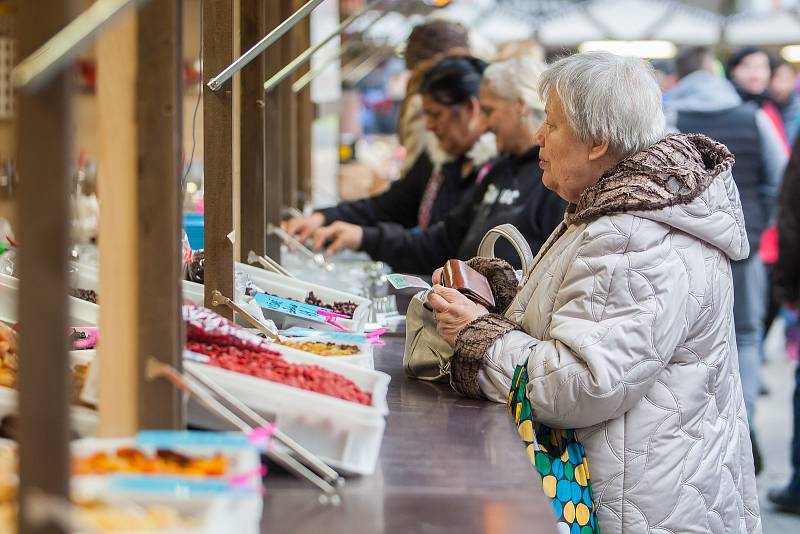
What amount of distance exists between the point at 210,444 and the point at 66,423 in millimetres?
362

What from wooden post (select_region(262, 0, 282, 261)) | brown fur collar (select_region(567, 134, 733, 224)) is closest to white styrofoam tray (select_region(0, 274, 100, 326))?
brown fur collar (select_region(567, 134, 733, 224))

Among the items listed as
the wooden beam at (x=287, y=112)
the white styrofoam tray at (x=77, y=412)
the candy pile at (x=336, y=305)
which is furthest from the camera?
the wooden beam at (x=287, y=112)

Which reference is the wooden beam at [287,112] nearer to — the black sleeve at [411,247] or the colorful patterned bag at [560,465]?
the black sleeve at [411,247]

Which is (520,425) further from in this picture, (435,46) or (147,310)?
(435,46)

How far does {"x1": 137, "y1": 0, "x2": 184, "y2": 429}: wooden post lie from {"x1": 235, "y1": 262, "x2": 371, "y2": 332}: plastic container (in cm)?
123

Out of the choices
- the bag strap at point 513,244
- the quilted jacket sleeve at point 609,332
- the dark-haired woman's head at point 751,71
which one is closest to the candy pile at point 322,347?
the quilted jacket sleeve at point 609,332

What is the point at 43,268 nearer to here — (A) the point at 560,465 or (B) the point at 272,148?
(A) the point at 560,465

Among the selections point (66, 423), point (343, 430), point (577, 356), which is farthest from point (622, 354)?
point (66, 423)

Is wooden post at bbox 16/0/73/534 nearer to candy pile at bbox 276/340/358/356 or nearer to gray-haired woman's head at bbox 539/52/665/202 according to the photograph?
candy pile at bbox 276/340/358/356

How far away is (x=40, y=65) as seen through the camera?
1.10 meters

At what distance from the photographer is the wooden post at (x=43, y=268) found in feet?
3.70

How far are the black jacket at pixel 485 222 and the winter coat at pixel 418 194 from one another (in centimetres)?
26

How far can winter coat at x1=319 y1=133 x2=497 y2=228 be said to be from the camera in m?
4.71

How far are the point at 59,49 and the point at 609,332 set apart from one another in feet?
4.75
